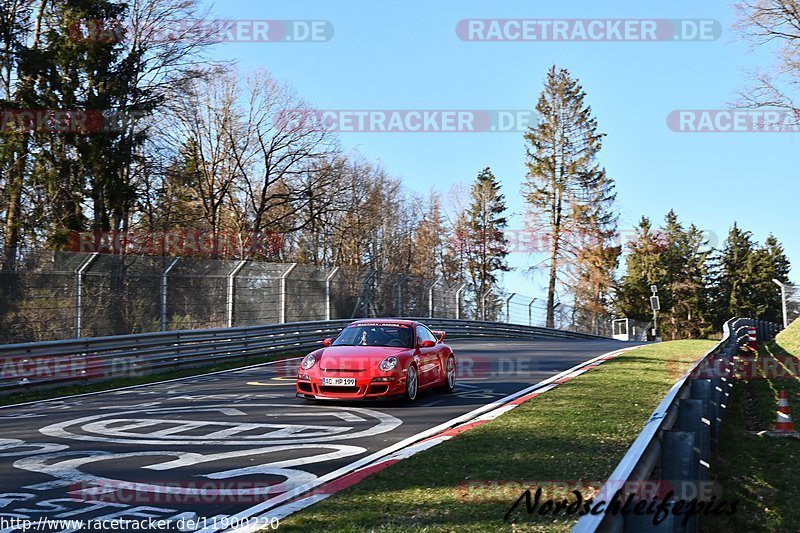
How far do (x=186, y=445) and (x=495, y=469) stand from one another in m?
3.64

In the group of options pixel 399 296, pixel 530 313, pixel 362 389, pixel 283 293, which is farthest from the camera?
pixel 530 313

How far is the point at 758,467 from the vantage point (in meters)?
10.0

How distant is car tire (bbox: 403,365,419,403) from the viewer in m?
12.1

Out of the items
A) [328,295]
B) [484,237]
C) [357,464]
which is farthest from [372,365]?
[484,237]

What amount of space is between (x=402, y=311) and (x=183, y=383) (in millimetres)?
16129

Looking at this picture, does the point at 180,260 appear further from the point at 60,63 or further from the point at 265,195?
the point at 265,195

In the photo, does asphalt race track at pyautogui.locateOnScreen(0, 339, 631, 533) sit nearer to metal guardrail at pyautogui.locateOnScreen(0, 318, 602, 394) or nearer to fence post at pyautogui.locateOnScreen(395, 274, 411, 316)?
metal guardrail at pyautogui.locateOnScreen(0, 318, 602, 394)

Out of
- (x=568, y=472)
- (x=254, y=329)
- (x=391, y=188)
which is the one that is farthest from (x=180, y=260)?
(x=391, y=188)

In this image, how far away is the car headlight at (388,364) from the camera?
11.8 m

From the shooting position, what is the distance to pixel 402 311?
31344 millimetres

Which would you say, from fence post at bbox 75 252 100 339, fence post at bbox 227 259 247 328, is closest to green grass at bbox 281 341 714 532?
fence post at bbox 75 252 100 339

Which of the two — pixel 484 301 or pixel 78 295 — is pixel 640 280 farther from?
pixel 78 295

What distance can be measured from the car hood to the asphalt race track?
627 millimetres

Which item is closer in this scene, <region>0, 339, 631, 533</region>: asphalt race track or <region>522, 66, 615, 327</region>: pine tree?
<region>0, 339, 631, 533</region>: asphalt race track
